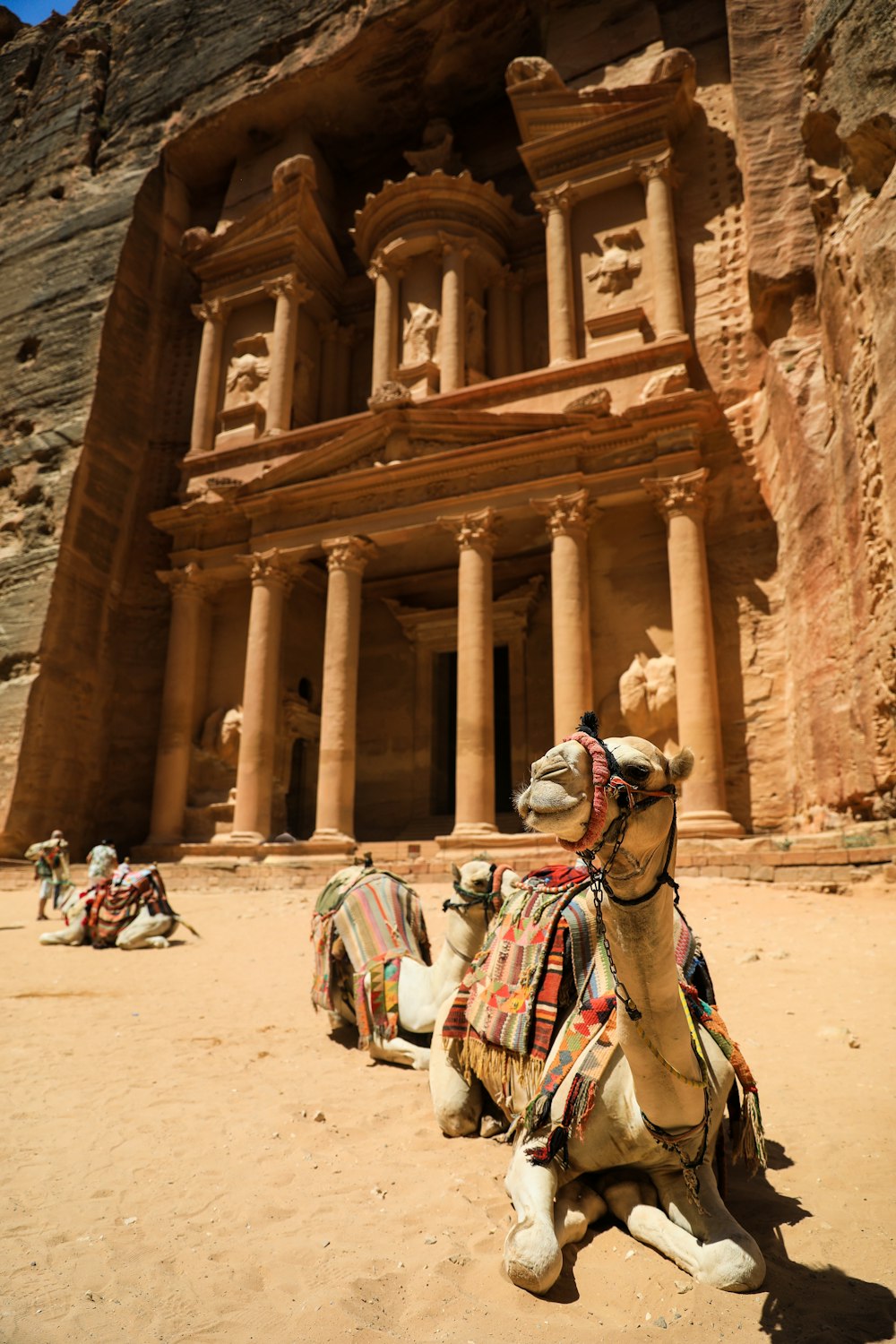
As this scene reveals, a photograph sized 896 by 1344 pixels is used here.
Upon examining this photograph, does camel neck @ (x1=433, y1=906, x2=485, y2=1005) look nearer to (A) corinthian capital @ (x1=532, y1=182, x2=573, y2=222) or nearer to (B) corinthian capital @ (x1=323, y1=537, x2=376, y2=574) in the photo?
(B) corinthian capital @ (x1=323, y1=537, x2=376, y2=574)

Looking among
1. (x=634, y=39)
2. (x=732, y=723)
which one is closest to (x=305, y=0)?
(x=634, y=39)

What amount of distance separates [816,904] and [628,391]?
11.6 m

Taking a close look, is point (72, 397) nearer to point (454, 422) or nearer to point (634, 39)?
point (454, 422)

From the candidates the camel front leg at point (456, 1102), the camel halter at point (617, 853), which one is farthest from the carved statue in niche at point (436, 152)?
the camel halter at point (617, 853)

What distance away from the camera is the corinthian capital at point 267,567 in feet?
62.7

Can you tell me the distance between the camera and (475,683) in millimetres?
16328

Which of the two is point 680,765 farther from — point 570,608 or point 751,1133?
point 570,608

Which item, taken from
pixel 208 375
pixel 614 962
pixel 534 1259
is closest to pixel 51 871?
pixel 534 1259

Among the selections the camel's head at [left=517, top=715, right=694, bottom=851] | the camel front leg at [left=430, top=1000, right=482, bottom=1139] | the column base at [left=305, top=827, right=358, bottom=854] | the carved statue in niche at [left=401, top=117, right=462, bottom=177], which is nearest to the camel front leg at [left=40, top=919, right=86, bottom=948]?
the column base at [left=305, top=827, right=358, bottom=854]

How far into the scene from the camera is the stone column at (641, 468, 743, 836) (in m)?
14.2

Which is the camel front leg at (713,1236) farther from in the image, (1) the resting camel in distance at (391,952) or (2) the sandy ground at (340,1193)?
(1) the resting camel in distance at (391,952)

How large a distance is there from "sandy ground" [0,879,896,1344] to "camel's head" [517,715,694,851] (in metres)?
1.56

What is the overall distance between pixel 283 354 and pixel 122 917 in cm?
1630

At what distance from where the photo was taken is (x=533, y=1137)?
3.08 metres
